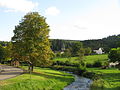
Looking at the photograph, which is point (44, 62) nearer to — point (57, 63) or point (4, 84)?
point (4, 84)

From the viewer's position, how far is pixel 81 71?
252 ft

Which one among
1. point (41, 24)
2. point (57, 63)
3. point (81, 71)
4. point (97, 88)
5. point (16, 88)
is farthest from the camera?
point (57, 63)

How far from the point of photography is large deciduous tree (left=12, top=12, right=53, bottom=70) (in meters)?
52.4

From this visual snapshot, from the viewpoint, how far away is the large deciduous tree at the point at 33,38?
5241 centimetres

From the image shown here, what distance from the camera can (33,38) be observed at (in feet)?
173

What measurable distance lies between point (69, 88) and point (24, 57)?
A: 52.8 feet

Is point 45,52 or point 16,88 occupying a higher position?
point 45,52

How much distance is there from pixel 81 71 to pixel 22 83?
1612 inches

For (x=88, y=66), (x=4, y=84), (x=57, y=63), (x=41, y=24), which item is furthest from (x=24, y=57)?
(x=57, y=63)

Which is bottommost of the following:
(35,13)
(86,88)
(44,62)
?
(86,88)

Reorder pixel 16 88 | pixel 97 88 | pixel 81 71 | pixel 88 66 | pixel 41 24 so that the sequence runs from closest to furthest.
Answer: pixel 16 88, pixel 97 88, pixel 41 24, pixel 81 71, pixel 88 66

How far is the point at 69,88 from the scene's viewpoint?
154 feet

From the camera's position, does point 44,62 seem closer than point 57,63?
Yes

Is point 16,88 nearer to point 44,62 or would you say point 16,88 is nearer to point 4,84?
point 4,84
